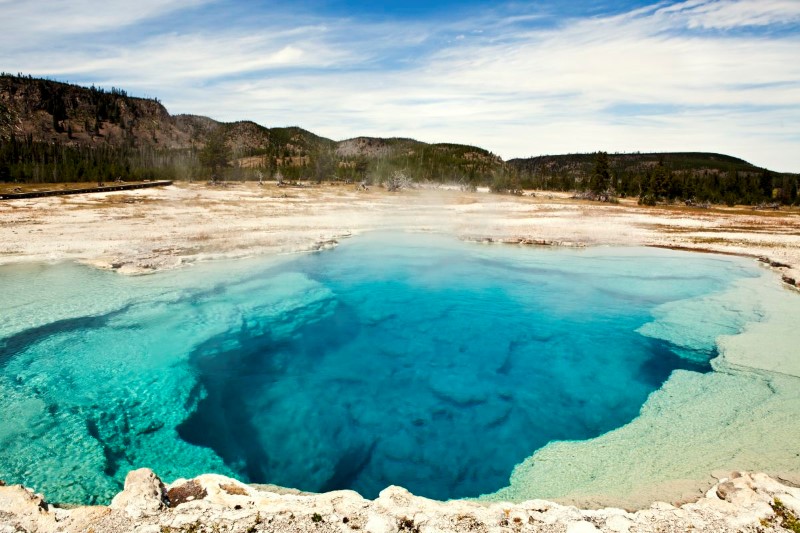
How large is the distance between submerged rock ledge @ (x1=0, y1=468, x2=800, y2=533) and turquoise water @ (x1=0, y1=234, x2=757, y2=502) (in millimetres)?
1707

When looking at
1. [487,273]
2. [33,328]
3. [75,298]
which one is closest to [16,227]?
[75,298]

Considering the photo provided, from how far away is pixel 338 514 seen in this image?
4.32 m

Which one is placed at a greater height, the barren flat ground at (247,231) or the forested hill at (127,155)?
the forested hill at (127,155)

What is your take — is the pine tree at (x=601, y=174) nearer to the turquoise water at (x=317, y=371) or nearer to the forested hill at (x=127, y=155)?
the forested hill at (x=127, y=155)

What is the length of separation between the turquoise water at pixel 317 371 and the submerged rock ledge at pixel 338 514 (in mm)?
1707

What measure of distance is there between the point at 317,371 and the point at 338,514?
6.02 metres

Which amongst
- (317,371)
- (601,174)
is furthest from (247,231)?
(601,174)

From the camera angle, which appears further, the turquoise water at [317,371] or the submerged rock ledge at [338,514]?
the turquoise water at [317,371]

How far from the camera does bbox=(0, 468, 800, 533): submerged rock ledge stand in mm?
4078

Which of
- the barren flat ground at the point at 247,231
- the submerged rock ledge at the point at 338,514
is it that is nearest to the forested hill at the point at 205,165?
the barren flat ground at the point at 247,231

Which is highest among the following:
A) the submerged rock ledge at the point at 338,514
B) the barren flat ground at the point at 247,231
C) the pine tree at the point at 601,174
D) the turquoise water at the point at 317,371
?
the pine tree at the point at 601,174

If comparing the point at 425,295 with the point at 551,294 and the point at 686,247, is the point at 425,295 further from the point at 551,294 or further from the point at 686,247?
the point at 686,247

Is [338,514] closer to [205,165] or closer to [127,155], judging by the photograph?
[205,165]

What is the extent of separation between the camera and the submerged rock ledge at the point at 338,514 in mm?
4078
